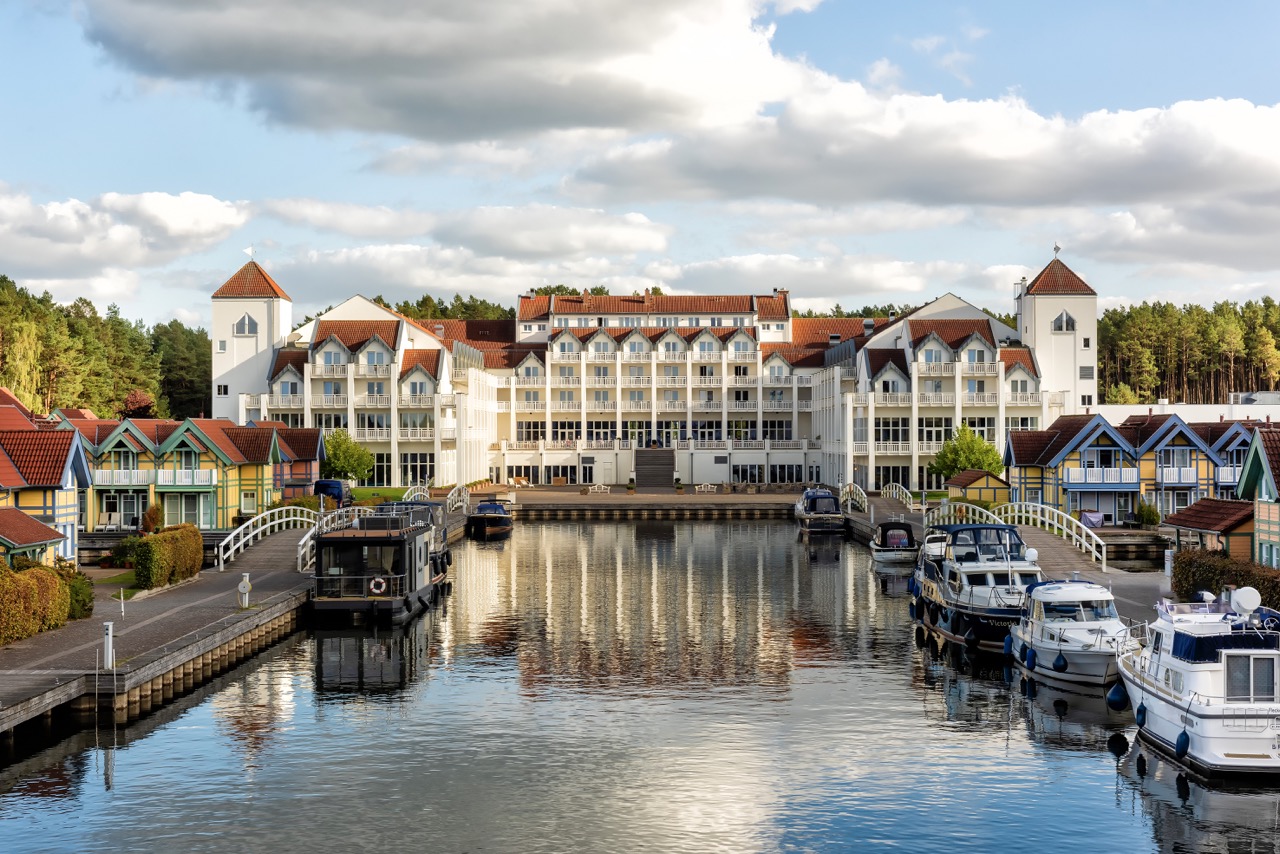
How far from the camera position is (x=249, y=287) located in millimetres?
115875

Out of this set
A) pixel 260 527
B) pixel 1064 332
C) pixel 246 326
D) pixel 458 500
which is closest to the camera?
pixel 260 527

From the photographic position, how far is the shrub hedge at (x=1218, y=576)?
40.2 metres

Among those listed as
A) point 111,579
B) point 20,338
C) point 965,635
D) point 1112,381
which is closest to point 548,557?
point 111,579

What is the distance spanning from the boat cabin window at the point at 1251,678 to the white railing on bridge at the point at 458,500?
71.7 metres

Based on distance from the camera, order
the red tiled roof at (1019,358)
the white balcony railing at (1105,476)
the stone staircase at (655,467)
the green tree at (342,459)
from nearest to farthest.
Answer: the white balcony railing at (1105,476) < the green tree at (342,459) < the red tiled roof at (1019,358) < the stone staircase at (655,467)

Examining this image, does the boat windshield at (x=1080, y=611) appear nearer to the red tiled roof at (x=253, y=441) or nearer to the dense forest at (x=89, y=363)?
the red tiled roof at (x=253, y=441)

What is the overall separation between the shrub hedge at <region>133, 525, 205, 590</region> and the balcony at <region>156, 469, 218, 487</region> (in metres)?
16.9

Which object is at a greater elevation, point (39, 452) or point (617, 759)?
point (39, 452)

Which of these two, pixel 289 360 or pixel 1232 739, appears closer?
pixel 1232 739

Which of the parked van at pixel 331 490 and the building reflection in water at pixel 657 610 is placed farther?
the parked van at pixel 331 490

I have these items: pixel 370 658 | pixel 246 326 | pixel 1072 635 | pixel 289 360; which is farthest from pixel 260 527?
pixel 246 326

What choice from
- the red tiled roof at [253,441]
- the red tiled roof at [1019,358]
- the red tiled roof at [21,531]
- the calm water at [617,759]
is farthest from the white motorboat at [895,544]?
the red tiled roof at [1019,358]

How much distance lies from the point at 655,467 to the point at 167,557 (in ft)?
234

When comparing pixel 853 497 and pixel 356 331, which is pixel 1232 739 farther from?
pixel 356 331
